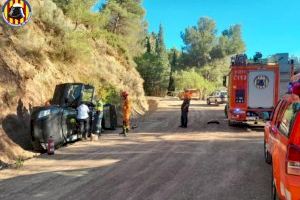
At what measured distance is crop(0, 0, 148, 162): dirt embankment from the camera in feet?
58.2

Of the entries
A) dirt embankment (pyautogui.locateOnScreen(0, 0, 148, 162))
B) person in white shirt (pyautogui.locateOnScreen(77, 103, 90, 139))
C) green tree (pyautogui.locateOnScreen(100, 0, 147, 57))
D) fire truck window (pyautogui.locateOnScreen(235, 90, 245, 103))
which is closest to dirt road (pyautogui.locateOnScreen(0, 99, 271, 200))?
person in white shirt (pyautogui.locateOnScreen(77, 103, 90, 139))

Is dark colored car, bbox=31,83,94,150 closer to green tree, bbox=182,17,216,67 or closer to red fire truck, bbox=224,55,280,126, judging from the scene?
red fire truck, bbox=224,55,280,126

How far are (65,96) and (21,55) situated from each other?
4.91 m

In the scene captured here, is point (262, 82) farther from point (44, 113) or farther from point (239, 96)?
point (44, 113)

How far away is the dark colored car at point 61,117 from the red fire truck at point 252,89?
274 inches

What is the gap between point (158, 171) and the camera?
11.4 meters

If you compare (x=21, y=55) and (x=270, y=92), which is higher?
(x=21, y=55)

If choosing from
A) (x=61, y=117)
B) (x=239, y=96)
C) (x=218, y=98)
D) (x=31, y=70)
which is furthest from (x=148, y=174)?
(x=218, y=98)

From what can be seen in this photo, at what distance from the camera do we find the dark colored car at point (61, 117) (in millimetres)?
15797

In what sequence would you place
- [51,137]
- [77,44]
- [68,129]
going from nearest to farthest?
[51,137] → [68,129] → [77,44]

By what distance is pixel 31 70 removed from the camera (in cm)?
2184

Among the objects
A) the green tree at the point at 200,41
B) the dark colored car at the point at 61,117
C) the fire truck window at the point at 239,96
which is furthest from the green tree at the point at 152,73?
the dark colored car at the point at 61,117

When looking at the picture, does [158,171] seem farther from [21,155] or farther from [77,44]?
[77,44]

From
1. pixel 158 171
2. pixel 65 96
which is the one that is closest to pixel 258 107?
pixel 65 96
